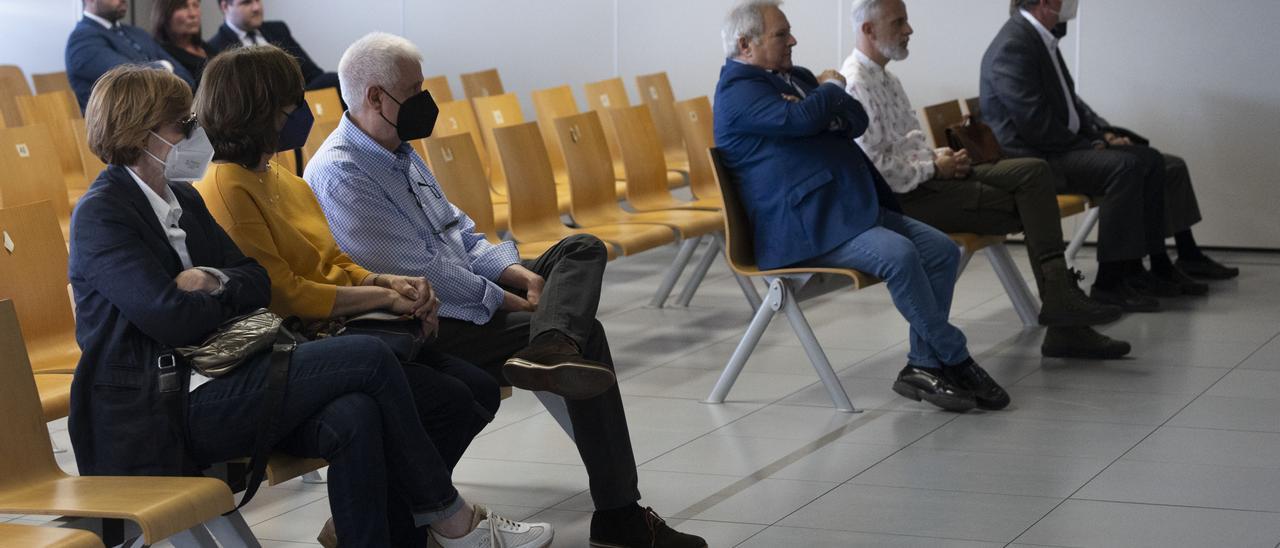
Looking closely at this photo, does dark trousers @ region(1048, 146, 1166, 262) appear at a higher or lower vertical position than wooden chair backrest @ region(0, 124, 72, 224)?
lower

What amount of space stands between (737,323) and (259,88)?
11.4ft

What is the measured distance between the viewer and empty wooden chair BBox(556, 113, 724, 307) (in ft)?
19.6

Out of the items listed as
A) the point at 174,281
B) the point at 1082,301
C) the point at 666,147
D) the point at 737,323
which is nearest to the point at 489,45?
the point at 666,147

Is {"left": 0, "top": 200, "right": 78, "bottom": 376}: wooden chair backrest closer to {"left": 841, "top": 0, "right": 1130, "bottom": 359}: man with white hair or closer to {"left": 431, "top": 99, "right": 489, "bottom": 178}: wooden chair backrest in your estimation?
{"left": 841, "top": 0, "right": 1130, "bottom": 359}: man with white hair

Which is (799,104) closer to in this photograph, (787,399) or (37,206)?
(787,399)

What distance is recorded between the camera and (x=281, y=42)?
764 cm

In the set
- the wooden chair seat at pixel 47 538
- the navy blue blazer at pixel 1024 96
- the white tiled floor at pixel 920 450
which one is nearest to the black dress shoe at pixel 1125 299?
the white tiled floor at pixel 920 450

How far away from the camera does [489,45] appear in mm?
9992

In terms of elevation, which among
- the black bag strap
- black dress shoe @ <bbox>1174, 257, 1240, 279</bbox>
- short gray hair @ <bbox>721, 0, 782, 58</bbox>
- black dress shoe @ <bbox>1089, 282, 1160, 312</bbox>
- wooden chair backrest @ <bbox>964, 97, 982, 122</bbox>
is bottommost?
black dress shoe @ <bbox>1174, 257, 1240, 279</bbox>

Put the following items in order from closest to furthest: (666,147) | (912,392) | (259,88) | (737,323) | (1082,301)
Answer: (259,88) < (912,392) < (1082,301) < (737,323) < (666,147)

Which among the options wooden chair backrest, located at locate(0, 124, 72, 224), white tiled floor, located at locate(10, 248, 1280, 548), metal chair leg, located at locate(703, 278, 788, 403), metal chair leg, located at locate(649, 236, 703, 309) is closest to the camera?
white tiled floor, located at locate(10, 248, 1280, 548)

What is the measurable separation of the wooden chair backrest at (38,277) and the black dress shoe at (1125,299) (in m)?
4.16

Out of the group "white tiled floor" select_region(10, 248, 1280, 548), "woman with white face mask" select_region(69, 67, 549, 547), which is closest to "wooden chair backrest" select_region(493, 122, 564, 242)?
"white tiled floor" select_region(10, 248, 1280, 548)

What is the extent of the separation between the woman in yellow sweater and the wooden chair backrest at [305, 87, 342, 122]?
4149 mm
